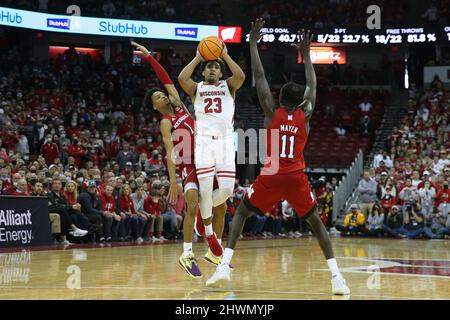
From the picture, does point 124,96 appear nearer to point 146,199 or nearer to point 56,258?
point 146,199

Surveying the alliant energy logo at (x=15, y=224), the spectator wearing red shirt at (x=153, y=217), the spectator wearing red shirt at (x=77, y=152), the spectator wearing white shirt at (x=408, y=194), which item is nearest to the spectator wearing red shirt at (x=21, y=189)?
the alliant energy logo at (x=15, y=224)

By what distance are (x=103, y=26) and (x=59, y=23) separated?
5.65ft

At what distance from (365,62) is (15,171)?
21.9 meters

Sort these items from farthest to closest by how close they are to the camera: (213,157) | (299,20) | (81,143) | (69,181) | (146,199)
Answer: (299,20), (81,143), (146,199), (69,181), (213,157)

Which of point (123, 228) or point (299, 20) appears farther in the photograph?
point (299, 20)

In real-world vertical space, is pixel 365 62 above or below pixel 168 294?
above

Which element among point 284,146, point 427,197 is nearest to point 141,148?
point 427,197

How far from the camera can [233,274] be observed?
9.76m

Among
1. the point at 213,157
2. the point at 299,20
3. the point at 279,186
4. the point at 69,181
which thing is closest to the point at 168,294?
the point at 279,186

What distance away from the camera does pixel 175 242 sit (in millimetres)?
17531

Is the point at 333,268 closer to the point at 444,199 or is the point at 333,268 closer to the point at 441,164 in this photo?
the point at 444,199

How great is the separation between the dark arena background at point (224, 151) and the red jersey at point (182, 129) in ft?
0.14

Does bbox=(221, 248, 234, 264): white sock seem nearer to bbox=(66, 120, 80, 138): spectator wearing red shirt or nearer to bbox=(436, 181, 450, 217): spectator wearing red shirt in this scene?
bbox=(436, 181, 450, 217): spectator wearing red shirt

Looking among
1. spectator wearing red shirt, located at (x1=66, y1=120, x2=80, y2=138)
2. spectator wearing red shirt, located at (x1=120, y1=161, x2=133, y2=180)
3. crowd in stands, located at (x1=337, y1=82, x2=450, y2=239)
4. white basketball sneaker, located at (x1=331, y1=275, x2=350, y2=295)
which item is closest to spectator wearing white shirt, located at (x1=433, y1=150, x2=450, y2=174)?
crowd in stands, located at (x1=337, y1=82, x2=450, y2=239)
